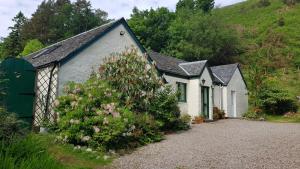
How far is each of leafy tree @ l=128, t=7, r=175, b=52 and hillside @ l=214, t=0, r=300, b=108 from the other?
8295 mm

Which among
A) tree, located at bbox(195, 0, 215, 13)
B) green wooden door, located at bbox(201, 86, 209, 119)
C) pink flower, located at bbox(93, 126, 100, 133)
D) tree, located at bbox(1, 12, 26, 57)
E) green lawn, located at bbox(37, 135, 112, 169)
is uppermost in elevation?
tree, located at bbox(195, 0, 215, 13)

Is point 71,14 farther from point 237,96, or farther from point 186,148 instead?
point 186,148

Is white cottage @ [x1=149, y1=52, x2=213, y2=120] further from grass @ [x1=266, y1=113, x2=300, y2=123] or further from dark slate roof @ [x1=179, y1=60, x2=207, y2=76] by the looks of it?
grass @ [x1=266, y1=113, x2=300, y2=123]

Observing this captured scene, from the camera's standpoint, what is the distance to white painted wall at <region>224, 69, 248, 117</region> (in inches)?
1019


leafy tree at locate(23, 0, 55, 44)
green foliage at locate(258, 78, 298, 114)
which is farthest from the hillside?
leafy tree at locate(23, 0, 55, 44)

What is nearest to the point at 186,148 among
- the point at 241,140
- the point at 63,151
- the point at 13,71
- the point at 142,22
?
the point at 241,140

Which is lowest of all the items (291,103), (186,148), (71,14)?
(186,148)

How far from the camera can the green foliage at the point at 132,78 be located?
14.0 meters

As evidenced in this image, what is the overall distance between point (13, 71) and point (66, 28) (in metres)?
36.3

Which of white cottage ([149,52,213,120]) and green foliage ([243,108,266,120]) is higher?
white cottage ([149,52,213,120])

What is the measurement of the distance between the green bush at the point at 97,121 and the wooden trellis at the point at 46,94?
1.88 metres

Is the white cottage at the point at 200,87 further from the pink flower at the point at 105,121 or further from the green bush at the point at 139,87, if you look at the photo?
the pink flower at the point at 105,121

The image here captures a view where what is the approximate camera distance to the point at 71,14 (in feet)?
157

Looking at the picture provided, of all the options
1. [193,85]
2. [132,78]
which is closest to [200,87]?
[193,85]
